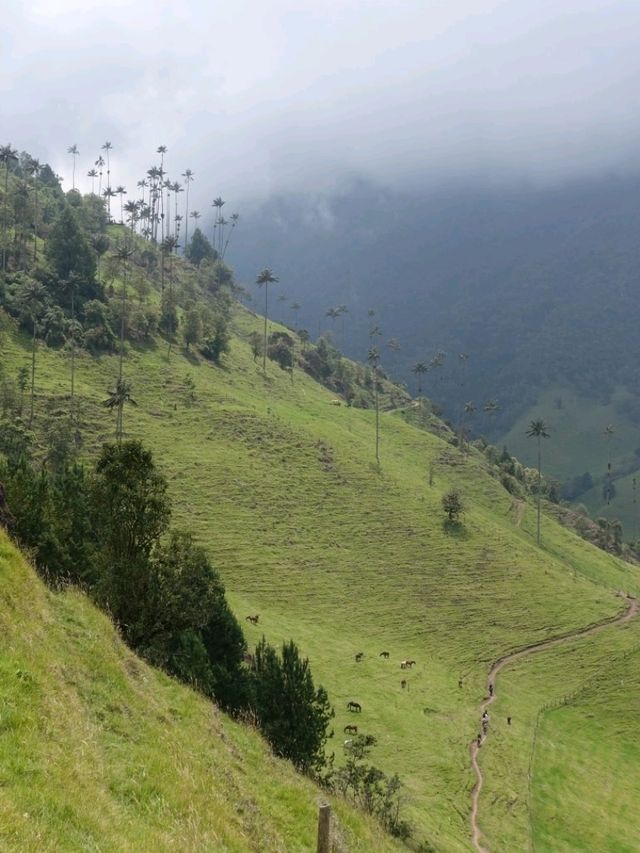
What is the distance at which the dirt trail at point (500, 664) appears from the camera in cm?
4888

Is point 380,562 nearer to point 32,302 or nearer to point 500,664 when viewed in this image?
point 500,664

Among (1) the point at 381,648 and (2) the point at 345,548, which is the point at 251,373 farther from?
(1) the point at 381,648

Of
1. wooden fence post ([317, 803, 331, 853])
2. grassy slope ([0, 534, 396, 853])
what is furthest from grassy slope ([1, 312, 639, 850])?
wooden fence post ([317, 803, 331, 853])

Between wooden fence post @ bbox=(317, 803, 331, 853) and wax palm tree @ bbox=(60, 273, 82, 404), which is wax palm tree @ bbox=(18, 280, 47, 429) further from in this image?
wooden fence post @ bbox=(317, 803, 331, 853)

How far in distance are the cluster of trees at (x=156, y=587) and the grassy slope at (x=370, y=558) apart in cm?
1245

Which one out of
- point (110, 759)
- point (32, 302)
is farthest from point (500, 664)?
point (32, 302)

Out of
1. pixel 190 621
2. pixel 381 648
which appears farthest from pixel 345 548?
pixel 190 621

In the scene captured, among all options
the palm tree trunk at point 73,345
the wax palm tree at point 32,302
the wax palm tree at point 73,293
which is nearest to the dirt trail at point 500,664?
the palm tree trunk at point 73,345

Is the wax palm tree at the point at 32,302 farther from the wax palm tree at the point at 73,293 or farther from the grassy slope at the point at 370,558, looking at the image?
the grassy slope at the point at 370,558

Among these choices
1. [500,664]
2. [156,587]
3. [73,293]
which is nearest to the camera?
[156,587]

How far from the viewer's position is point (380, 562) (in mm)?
101062

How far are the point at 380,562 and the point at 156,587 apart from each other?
68.7m

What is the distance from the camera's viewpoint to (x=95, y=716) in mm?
16094

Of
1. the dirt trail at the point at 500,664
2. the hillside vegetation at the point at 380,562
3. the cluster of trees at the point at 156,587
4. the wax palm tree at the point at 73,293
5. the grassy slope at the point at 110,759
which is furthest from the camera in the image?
the wax palm tree at the point at 73,293
